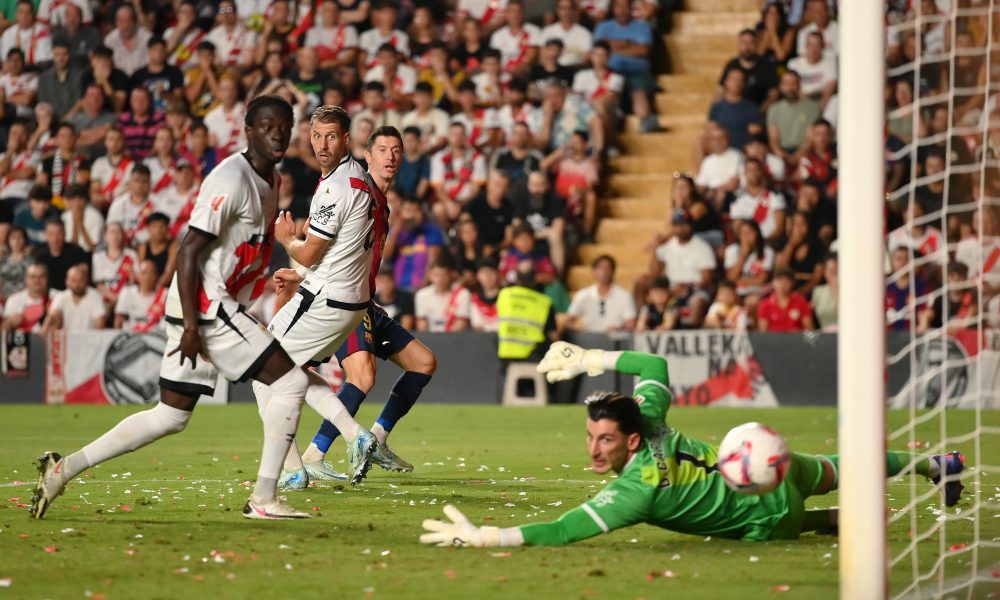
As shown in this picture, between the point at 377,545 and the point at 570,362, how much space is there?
3.93 ft

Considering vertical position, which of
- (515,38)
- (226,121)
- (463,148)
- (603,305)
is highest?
(515,38)

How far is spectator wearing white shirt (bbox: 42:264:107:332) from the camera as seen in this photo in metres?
18.0

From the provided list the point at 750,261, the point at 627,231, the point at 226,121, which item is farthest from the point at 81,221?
the point at 750,261

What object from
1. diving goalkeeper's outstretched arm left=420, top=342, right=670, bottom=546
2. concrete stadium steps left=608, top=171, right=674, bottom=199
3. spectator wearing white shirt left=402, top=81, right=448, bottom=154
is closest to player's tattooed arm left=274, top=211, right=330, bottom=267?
diving goalkeeper's outstretched arm left=420, top=342, right=670, bottom=546

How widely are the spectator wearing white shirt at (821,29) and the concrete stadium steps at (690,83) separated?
2.13 meters

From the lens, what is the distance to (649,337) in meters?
16.3

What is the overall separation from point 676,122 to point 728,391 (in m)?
5.37

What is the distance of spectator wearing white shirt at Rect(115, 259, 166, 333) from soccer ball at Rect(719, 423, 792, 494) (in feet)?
42.5

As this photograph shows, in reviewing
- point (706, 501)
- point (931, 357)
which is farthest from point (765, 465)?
point (931, 357)

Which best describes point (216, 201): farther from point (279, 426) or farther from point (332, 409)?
point (332, 409)

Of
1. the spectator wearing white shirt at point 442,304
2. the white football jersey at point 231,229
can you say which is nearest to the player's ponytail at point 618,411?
the white football jersey at point 231,229

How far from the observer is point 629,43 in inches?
774

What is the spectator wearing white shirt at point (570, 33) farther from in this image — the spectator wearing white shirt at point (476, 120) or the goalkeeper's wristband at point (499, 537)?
the goalkeeper's wristband at point (499, 537)

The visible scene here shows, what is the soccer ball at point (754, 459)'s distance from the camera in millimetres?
5855
